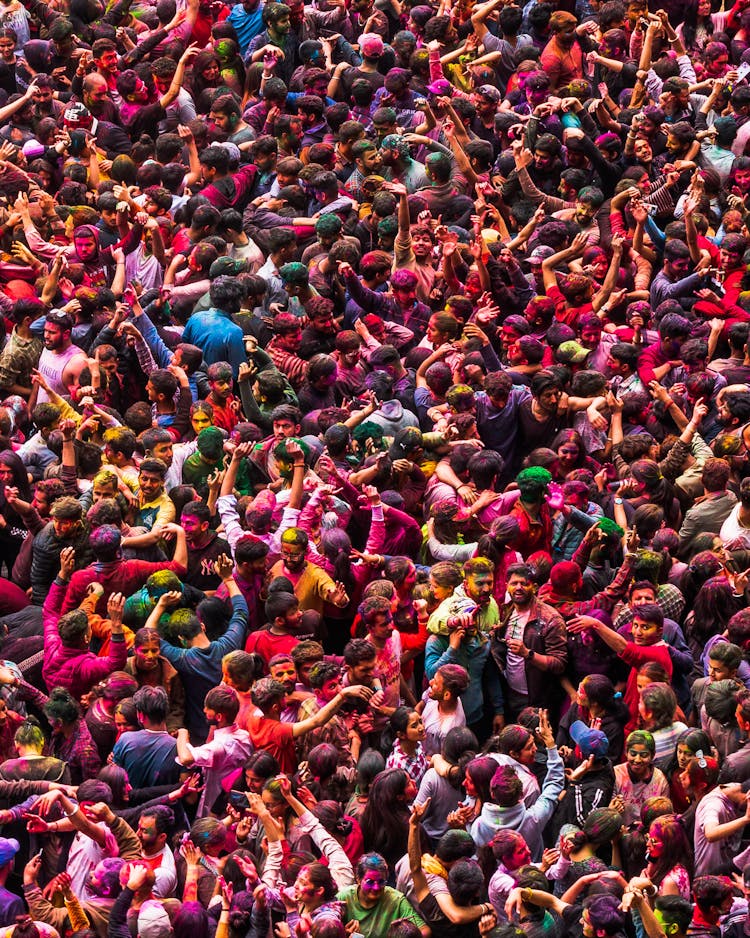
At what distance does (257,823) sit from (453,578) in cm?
236

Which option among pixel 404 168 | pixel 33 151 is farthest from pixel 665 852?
pixel 33 151

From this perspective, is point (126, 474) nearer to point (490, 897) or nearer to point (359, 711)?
point (359, 711)

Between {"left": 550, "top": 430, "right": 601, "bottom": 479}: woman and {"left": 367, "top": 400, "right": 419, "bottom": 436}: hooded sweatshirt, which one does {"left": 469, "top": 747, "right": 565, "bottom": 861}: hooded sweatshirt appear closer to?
{"left": 550, "top": 430, "right": 601, "bottom": 479}: woman

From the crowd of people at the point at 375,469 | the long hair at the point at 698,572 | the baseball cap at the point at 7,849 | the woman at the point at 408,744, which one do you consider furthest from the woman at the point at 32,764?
the long hair at the point at 698,572

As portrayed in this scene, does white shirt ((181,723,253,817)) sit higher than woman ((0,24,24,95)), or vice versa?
woman ((0,24,24,95))

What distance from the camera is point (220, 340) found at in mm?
16125

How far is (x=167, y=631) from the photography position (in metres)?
13.4

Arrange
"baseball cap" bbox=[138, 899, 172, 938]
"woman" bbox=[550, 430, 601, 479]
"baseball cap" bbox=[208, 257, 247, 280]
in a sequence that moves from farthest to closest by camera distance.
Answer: "baseball cap" bbox=[208, 257, 247, 280], "woman" bbox=[550, 430, 601, 479], "baseball cap" bbox=[138, 899, 172, 938]

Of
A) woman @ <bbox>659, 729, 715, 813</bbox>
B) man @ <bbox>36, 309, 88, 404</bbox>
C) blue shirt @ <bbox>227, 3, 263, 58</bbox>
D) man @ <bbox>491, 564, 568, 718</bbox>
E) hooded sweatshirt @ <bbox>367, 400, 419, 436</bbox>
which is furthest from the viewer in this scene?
blue shirt @ <bbox>227, 3, 263, 58</bbox>

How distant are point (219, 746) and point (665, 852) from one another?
279 centimetres

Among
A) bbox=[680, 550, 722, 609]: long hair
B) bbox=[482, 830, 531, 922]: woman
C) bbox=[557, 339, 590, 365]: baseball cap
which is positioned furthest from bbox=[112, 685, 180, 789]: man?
bbox=[557, 339, 590, 365]: baseball cap

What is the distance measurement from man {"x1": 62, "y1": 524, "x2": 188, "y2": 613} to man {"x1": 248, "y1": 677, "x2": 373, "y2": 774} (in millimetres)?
1470

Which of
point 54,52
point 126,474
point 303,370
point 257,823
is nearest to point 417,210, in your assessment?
point 303,370

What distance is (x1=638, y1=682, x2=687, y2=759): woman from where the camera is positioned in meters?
12.5
